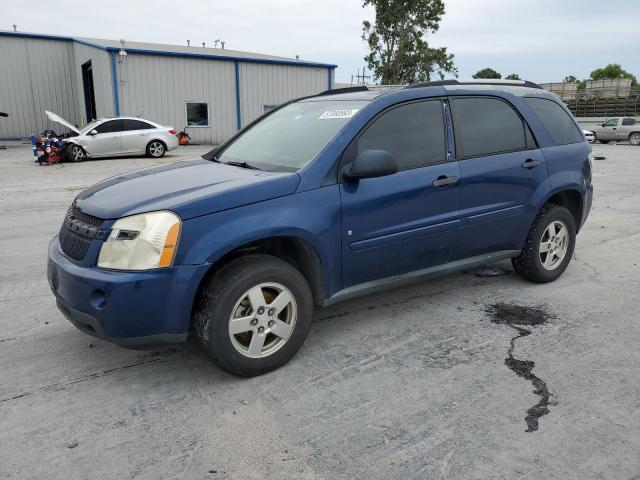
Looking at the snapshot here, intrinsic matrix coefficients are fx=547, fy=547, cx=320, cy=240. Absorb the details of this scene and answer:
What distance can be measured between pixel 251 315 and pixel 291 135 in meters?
1.51

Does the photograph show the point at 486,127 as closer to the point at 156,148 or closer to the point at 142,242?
the point at 142,242

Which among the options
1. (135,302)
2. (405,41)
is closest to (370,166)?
(135,302)

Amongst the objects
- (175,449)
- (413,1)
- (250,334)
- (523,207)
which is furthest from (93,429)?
(413,1)

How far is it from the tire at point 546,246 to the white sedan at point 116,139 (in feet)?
51.4

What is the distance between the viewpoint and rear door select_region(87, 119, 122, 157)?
1747 centimetres

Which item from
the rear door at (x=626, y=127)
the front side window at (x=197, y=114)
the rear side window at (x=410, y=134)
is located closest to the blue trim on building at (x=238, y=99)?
the front side window at (x=197, y=114)

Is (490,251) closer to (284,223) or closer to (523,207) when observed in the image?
(523,207)

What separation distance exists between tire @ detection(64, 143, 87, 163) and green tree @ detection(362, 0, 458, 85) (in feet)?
116

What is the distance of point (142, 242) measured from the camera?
2900mm

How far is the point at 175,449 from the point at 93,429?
481 mm

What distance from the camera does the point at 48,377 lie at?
325 centimetres

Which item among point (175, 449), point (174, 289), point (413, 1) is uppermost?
point (413, 1)

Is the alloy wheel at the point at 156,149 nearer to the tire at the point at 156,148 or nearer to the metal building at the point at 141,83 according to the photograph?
the tire at the point at 156,148

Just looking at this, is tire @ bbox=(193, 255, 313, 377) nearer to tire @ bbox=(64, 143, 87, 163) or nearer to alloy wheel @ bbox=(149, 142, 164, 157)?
tire @ bbox=(64, 143, 87, 163)
